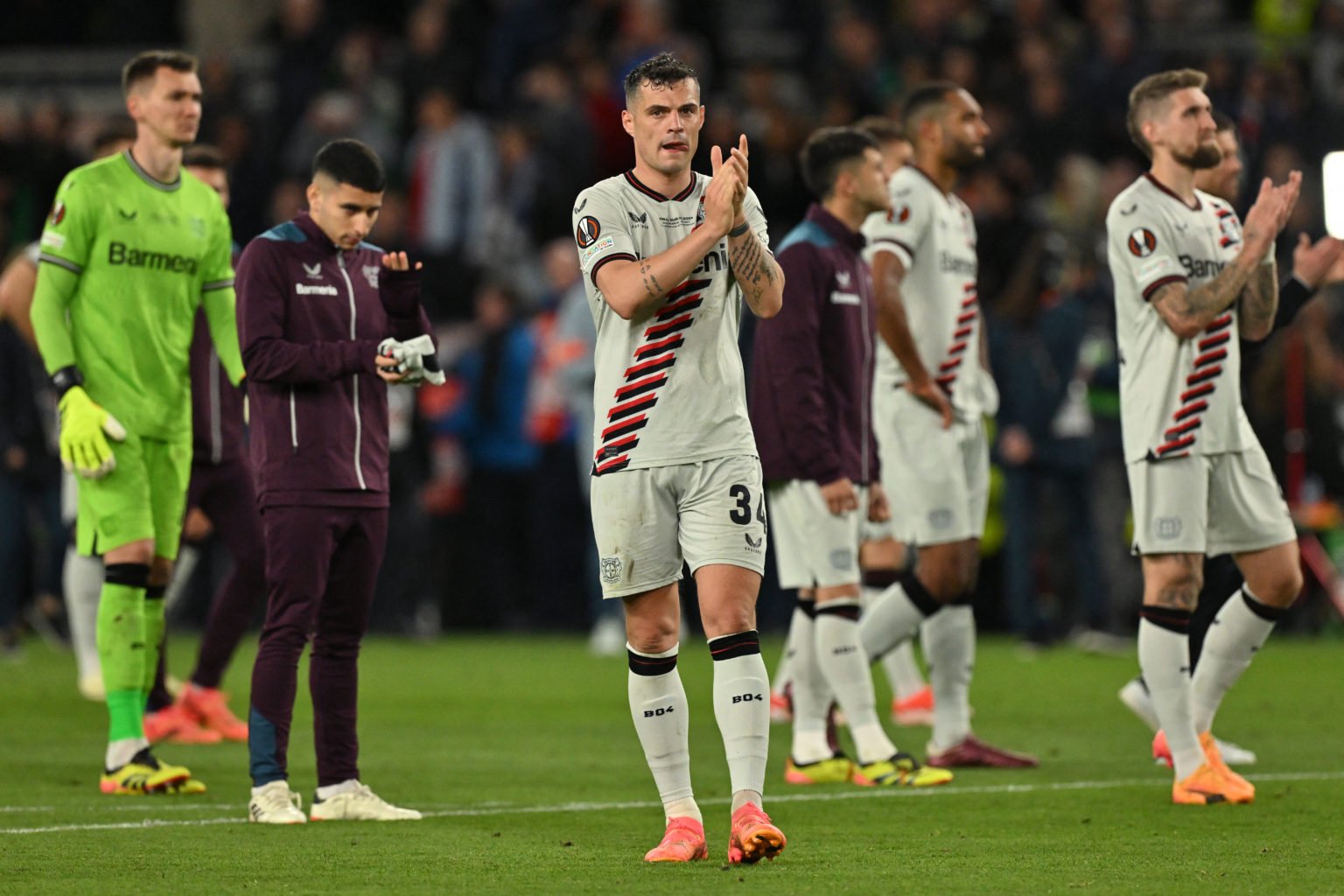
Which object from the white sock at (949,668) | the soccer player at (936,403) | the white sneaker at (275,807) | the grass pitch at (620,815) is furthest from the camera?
the soccer player at (936,403)

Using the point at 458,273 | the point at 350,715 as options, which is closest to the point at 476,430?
the point at 458,273

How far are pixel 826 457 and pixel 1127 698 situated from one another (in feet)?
6.73

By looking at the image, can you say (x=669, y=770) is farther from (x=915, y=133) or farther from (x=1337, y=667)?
(x=1337, y=667)

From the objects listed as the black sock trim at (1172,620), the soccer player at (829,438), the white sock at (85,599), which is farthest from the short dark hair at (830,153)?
the white sock at (85,599)

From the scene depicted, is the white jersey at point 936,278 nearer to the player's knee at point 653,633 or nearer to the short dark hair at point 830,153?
the short dark hair at point 830,153

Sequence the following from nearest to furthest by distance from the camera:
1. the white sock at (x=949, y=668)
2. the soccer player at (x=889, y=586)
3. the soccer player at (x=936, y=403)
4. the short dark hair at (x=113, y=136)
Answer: the white sock at (x=949, y=668) < the soccer player at (x=936, y=403) < the short dark hair at (x=113, y=136) < the soccer player at (x=889, y=586)

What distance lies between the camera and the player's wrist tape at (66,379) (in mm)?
8242

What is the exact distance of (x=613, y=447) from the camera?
6480 mm

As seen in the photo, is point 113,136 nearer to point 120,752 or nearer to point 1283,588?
point 120,752

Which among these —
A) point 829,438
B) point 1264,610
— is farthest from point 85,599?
point 1264,610

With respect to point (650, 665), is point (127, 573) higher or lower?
higher

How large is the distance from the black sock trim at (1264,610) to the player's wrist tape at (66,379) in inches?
187

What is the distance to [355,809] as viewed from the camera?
7.50 m

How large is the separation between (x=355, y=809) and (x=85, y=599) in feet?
14.7
